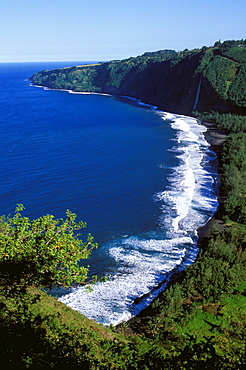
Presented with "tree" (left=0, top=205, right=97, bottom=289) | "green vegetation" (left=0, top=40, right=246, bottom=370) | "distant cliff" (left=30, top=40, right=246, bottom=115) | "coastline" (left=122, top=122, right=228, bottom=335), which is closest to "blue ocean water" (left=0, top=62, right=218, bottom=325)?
"coastline" (left=122, top=122, right=228, bottom=335)

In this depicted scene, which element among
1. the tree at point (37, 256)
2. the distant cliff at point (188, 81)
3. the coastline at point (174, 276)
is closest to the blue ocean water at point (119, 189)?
the coastline at point (174, 276)

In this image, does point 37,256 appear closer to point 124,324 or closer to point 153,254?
point 124,324

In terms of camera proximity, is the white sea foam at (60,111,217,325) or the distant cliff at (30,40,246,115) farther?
the distant cliff at (30,40,246,115)

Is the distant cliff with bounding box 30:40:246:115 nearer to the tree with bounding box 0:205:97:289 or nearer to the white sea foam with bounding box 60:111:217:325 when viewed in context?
the white sea foam with bounding box 60:111:217:325

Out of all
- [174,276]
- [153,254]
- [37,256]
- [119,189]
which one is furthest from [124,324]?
[119,189]

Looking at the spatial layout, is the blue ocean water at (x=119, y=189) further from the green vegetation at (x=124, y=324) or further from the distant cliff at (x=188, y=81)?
the distant cliff at (x=188, y=81)

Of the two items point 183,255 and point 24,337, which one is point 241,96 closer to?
point 183,255

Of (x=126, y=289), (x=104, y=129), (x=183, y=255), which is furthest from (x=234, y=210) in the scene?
(x=104, y=129)
